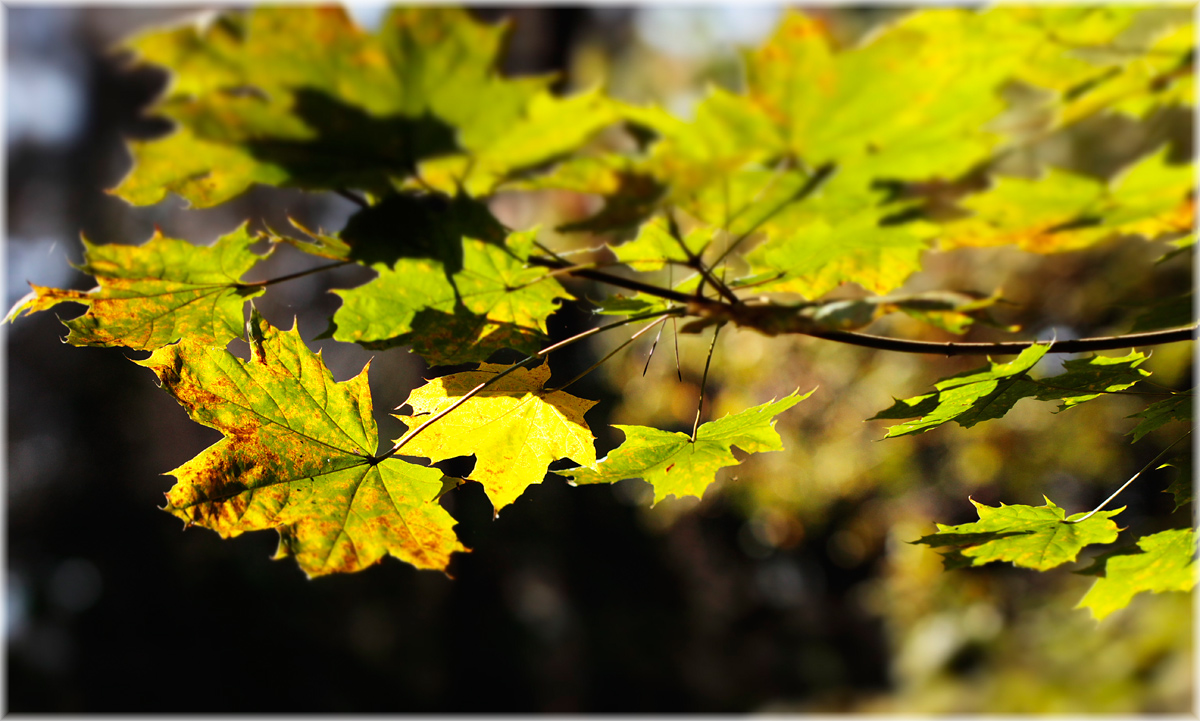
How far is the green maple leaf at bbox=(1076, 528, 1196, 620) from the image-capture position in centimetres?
75

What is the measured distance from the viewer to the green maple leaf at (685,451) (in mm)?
694

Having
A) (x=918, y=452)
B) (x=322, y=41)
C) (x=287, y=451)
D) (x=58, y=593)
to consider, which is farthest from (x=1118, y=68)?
(x=58, y=593)

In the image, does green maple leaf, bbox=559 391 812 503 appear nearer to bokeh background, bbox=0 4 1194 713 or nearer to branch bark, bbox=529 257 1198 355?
branch bark, bbox=529 257 1198 355

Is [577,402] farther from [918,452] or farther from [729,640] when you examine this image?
[729,640]

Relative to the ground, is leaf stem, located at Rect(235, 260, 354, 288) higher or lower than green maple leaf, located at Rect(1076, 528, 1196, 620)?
higher

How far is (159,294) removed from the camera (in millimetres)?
570

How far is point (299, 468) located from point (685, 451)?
41 centimetres

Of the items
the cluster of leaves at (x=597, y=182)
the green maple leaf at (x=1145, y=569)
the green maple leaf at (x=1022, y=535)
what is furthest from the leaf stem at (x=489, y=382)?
the green maple leaf at (x=1145, y=569)

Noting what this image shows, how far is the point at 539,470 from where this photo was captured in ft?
2.35

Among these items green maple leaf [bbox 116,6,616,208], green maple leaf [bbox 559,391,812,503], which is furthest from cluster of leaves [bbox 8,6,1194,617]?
green maple leaf [bbox 559,391,812,503]

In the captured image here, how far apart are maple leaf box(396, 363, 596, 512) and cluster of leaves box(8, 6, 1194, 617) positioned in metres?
0.04

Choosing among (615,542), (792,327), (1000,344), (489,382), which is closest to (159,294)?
(489,382)

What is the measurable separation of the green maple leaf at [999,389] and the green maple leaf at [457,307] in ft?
1.06

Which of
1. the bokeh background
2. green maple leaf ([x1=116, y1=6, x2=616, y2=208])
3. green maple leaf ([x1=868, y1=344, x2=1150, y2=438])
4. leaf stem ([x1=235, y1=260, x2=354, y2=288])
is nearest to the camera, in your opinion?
green maple leaf ([x1=116, y1=6, x2=616, y2=208])
